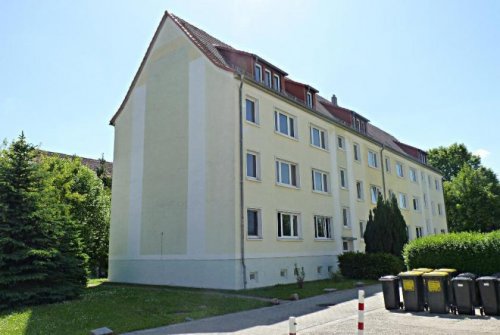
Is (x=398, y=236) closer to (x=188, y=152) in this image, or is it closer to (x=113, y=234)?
(x=188, y=152)

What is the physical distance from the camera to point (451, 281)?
11141mm

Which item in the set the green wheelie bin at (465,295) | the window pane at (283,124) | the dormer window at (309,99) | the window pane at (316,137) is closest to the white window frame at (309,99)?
the dormer window at (309,99)

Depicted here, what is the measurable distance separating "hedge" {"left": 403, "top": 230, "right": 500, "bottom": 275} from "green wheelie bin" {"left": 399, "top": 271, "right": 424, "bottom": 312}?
3425mm

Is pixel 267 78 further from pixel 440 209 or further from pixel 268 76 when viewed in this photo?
pixel 440 209

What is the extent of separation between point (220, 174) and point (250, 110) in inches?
147

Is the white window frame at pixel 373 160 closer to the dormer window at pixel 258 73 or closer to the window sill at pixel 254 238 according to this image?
the dormer window at pixel 258 73

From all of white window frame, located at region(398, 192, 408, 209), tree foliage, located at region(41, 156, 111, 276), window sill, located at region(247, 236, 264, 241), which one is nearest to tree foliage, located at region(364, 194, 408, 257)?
window sill, located at region(247, 236, 264, 241)

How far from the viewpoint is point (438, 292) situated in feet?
36.6

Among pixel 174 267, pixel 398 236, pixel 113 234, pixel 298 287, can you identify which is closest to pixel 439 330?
pixel 298 287

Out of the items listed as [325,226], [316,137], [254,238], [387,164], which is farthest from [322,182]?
[387,164]

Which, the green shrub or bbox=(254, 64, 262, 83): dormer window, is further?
bbox=(254, 64, 262, 83): dormer window

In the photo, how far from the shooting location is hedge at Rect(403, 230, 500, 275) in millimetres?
13750

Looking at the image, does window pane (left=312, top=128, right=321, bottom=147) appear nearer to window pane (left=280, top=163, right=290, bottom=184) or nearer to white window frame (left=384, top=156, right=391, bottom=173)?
window pane (left=280, top=163, right=290, bottom=184)

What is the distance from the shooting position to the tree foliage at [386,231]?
22812 mm
